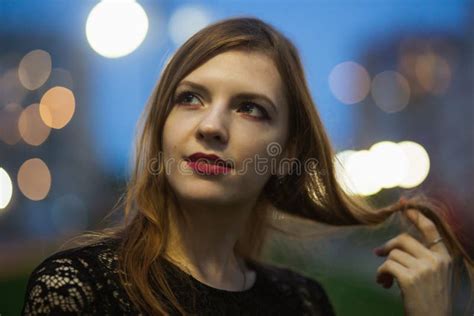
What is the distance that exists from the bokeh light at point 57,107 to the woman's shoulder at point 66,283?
97 centimetres

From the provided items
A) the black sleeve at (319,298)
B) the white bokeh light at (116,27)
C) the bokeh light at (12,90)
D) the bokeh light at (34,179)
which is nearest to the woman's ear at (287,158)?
the black sleeve at (319,298)

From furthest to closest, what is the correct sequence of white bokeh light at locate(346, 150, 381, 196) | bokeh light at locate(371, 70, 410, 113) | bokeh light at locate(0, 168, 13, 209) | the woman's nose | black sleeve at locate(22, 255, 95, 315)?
bokeh light at locate(371, 70, 410, 113), bokeh light at locate(0, 168, 13, 209), white bokeh light at locate(346, 150, 381, 196), the woman's nose, black sleeve at locate(22, 255, 95, 315)

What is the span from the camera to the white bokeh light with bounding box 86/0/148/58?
1837mm

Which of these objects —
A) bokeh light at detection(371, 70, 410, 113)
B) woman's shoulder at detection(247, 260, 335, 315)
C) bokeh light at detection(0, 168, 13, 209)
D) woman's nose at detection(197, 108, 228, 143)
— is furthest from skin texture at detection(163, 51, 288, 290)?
bokeh light at detection(371, 70, 410, 113)

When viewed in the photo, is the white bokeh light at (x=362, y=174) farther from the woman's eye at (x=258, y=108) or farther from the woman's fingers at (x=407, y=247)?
the woman's eye at (x=258, y=108)

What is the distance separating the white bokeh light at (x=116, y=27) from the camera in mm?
1837

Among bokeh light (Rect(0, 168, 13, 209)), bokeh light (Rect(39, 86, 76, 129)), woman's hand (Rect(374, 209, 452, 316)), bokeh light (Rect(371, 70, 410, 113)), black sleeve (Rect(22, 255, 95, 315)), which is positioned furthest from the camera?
bokeh light (Rect(371, 70, 410, 113))

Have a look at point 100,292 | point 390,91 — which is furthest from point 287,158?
point 390,91

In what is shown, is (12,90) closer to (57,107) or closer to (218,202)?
(57,107)

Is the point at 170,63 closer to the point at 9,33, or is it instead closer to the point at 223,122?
the point at 223,122

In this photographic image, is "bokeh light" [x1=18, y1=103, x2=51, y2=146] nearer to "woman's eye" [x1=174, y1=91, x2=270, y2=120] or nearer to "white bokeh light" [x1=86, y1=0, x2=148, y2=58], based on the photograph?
"white bokeh light" [x1=86, y1=0, x2=148, y2=58]

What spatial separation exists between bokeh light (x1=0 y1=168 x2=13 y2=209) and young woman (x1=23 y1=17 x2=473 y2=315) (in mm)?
695

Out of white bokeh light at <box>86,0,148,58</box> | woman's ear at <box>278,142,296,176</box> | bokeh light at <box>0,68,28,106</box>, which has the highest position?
white bokeh light at <box>86,0,148,58</box>

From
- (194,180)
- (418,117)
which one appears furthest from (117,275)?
(418,117)
